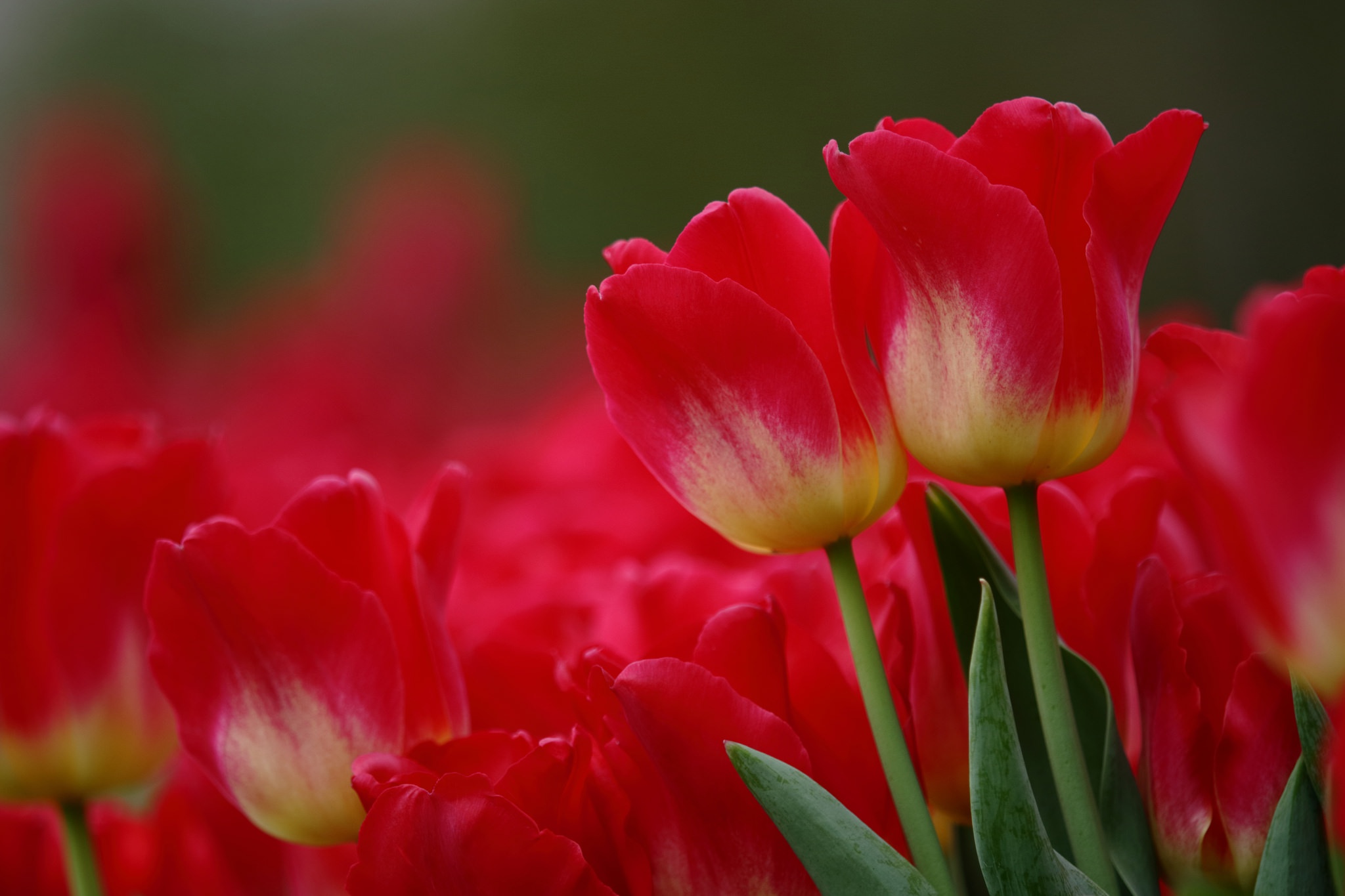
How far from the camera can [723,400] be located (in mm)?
281

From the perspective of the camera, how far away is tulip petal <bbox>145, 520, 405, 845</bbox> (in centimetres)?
31

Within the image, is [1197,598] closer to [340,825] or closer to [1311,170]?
[340,825]

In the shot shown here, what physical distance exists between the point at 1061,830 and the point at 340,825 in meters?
0.17

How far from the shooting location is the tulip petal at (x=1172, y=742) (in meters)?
0.28

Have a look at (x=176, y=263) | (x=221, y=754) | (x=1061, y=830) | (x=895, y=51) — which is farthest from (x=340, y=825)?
(x=895, y=51)

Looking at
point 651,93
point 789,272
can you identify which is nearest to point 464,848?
point 789,272

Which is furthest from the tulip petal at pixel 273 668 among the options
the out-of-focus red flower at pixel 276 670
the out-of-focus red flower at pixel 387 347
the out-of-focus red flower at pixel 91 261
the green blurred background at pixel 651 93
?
the green blurred background at pixel 651 93

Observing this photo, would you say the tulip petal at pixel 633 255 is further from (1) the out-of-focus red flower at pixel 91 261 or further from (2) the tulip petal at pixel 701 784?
(1) the out-of-focus red flower at pixel 91 261

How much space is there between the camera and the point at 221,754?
318mm

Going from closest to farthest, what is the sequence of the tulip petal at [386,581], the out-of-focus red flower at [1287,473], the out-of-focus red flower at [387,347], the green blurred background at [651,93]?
the out-of-focus red flower at [1287,473]
the tulip petal at [386,581]
the out-of-focus red flower at [387,347]
the green blurred background at [651,93]

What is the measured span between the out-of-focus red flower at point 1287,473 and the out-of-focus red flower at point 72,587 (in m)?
0.28

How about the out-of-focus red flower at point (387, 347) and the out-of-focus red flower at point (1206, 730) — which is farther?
the out-of-focus red flower at point (387, 347)

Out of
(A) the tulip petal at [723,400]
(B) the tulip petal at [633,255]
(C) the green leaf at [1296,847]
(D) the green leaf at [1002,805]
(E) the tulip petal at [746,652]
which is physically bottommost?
(C) the green leaf at [1296,847]

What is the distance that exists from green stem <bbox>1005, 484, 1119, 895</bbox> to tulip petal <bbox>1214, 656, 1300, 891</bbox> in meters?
0.03
